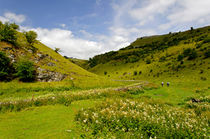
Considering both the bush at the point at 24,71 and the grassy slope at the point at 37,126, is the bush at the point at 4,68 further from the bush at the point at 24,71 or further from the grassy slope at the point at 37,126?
the grassy slope at the point at 37,126

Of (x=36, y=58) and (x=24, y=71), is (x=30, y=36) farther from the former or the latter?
(x=24, y=71)

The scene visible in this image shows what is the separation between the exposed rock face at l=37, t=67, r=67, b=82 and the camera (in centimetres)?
3438

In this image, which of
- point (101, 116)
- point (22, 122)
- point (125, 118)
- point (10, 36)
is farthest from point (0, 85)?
point (125, 118)

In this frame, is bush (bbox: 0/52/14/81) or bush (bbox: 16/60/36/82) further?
bush (bbox: 16/60/36/82)

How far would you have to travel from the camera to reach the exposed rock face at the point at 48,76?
1353 inches

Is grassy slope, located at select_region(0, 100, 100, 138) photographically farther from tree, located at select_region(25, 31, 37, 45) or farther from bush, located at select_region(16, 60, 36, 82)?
tree, located at select_region(25, 31, 37, 45)

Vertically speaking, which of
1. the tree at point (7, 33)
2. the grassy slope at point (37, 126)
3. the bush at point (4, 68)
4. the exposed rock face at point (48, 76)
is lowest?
the grassy slope at point (37, 126)

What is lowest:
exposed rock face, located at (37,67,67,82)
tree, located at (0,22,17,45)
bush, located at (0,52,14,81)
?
exposed rock face, located at (37,67,67,82)

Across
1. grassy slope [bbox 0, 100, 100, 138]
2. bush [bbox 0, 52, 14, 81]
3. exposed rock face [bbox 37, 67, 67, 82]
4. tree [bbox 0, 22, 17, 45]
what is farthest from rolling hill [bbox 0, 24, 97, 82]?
grassy slope [bbox 0, 100, 100, 138]

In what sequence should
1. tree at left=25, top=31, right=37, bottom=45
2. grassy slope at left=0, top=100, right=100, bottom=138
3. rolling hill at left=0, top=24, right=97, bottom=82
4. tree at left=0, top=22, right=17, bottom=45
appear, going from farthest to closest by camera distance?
tree at left=25, top=31, right=37, bottom=45 < tree at left=0, top=22, right=17, bottom=45 < rolling hill at left=0, top=24, right=97, bottom=82 < grassy slope at left=0, top=100, right=100, bottom=138

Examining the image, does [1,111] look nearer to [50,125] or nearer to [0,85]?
[50,125]

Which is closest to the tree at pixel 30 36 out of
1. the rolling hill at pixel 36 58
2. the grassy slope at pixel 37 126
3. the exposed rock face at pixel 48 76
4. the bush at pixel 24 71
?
the rolling hill at pixel 36 58

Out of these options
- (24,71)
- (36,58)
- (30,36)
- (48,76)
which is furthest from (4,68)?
(30,36)

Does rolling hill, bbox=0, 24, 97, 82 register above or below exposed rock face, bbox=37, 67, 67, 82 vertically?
above
